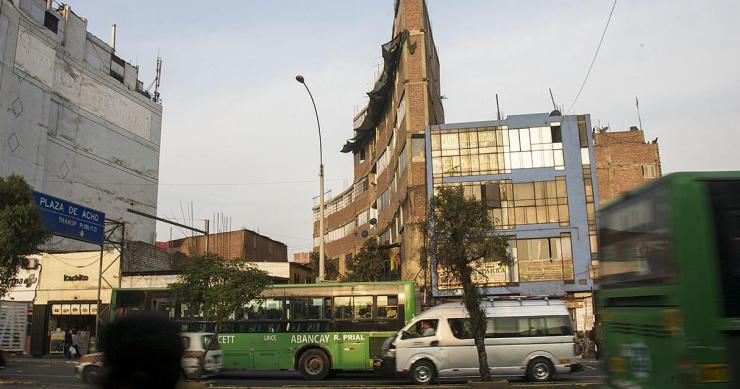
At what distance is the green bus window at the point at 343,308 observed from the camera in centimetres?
1845

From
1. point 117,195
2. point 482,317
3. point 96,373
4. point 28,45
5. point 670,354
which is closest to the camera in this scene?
point 96,373

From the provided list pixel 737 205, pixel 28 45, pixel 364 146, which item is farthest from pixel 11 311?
pixel 364 146

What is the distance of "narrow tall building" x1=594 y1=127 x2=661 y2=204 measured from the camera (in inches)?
1501

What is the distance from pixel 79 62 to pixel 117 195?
12.1 metres

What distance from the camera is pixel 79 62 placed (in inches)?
1988

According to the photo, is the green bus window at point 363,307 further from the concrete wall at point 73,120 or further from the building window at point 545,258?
the concrete wall at point 73,120

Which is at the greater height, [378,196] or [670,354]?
[378,196]

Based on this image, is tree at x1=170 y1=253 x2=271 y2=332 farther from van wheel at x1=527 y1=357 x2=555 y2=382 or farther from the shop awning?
the shop awning

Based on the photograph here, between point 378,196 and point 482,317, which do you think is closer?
point 482,317

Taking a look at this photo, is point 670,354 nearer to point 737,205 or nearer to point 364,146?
point 737,205

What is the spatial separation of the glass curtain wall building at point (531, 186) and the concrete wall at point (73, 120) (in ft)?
93.9

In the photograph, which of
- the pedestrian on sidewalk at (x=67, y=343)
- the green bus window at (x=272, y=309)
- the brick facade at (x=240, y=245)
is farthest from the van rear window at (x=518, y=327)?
the brick facade at (x=240, y=245)

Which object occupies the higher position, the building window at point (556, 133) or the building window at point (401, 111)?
the building window at point (401, 111)

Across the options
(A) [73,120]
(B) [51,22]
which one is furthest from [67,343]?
(B) [51,22]
